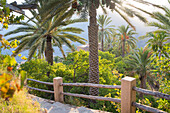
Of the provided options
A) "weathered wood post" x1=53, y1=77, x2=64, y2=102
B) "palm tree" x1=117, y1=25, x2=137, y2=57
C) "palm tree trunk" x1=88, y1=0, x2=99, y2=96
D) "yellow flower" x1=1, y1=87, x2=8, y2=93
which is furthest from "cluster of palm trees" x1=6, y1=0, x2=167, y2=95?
"palm tree" x1=117, y1=25, x2=137, y2=57

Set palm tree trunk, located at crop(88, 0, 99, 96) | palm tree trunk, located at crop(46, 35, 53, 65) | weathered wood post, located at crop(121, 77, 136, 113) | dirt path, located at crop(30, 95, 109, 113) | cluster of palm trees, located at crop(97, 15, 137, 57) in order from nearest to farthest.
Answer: weathered wood post, located at crop(121, 77, 136, 113) < dirt path, located at crop(30, 95, 109, 113) < palm tree trunk, located at crop(88, 0, 99, 96) < palm tree trunk, located at crop(46, 35, 53, 65) < cluster of palm trees, located at crop(97, 15, 137, 57)

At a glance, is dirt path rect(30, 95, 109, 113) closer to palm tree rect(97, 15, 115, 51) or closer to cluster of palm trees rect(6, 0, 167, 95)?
cluster of palm trees rect(6, 0, 167, 95)

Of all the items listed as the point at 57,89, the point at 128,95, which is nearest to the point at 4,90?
the point at 128,95

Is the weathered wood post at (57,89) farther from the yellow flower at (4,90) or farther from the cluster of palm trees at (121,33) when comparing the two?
the cluster of palm trees at (121,33)

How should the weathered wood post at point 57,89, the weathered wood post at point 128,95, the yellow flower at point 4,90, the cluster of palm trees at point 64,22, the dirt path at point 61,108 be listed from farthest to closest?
the cluster of palm trees at point 64,22
the weathered wood post at point 57,89
the dirt path at point 61,108
the weathered wood post at point 128,95
the yellow flower at point 4,90

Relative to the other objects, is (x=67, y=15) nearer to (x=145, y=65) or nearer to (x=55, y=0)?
(x=55, y=0)

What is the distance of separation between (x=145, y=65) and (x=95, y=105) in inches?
369

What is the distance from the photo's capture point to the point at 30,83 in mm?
9289

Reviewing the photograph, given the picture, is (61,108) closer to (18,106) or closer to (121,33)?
(18,106)

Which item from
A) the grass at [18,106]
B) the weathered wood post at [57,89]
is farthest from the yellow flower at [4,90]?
the weathered wood post at [57,89]

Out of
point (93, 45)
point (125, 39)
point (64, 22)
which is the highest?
point (125, 39)

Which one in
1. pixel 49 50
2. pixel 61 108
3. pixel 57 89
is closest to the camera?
pixel 61 108

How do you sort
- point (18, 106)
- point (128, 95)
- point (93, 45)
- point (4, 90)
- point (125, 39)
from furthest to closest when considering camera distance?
point (125, 39) < point (93, 45) < point (18, 106) < point (128, 95) < point (4, 90)

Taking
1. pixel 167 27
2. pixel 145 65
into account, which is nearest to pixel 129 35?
pixel 145 65
